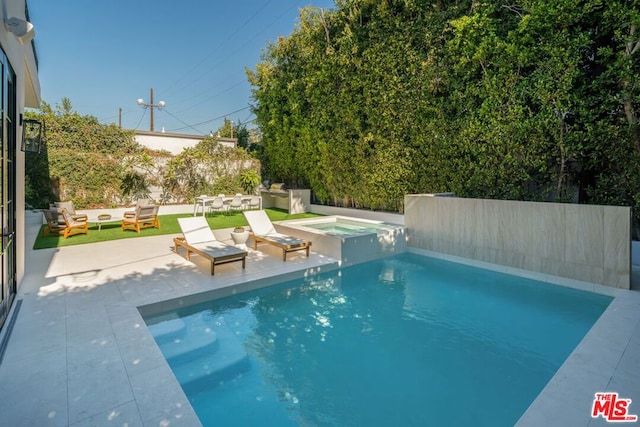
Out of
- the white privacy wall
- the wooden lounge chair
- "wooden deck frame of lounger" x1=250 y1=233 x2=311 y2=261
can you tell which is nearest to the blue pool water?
the white privacy wall

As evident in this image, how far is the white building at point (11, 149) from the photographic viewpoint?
13.8ft

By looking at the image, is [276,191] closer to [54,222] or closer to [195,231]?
[54,222]

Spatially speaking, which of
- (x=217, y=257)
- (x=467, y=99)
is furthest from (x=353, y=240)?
(x=467, y=99)

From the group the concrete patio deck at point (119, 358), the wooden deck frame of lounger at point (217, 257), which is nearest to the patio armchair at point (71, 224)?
the concrete patio deck at point (119, 358)

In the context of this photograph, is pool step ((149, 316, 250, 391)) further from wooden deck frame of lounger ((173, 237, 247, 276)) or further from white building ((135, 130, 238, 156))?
white building ((135, 130, 238, 156))

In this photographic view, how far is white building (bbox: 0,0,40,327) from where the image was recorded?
4203 millimetres

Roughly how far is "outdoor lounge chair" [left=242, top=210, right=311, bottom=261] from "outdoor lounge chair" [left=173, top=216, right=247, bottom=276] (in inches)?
40.7

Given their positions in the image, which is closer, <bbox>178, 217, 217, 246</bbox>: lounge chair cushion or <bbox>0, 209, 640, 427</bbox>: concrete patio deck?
<bbox>0, 209, 640, 427</bbox>: concrete patio deck

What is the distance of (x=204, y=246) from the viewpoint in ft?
23.9

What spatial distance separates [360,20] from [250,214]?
839 cm

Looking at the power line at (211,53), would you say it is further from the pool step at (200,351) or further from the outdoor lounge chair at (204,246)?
the pool step at (200,351)

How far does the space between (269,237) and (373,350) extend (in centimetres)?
478

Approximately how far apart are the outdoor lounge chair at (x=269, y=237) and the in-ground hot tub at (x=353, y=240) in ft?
1.44

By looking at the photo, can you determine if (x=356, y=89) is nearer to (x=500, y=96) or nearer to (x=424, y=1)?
(x=424, y=1)
